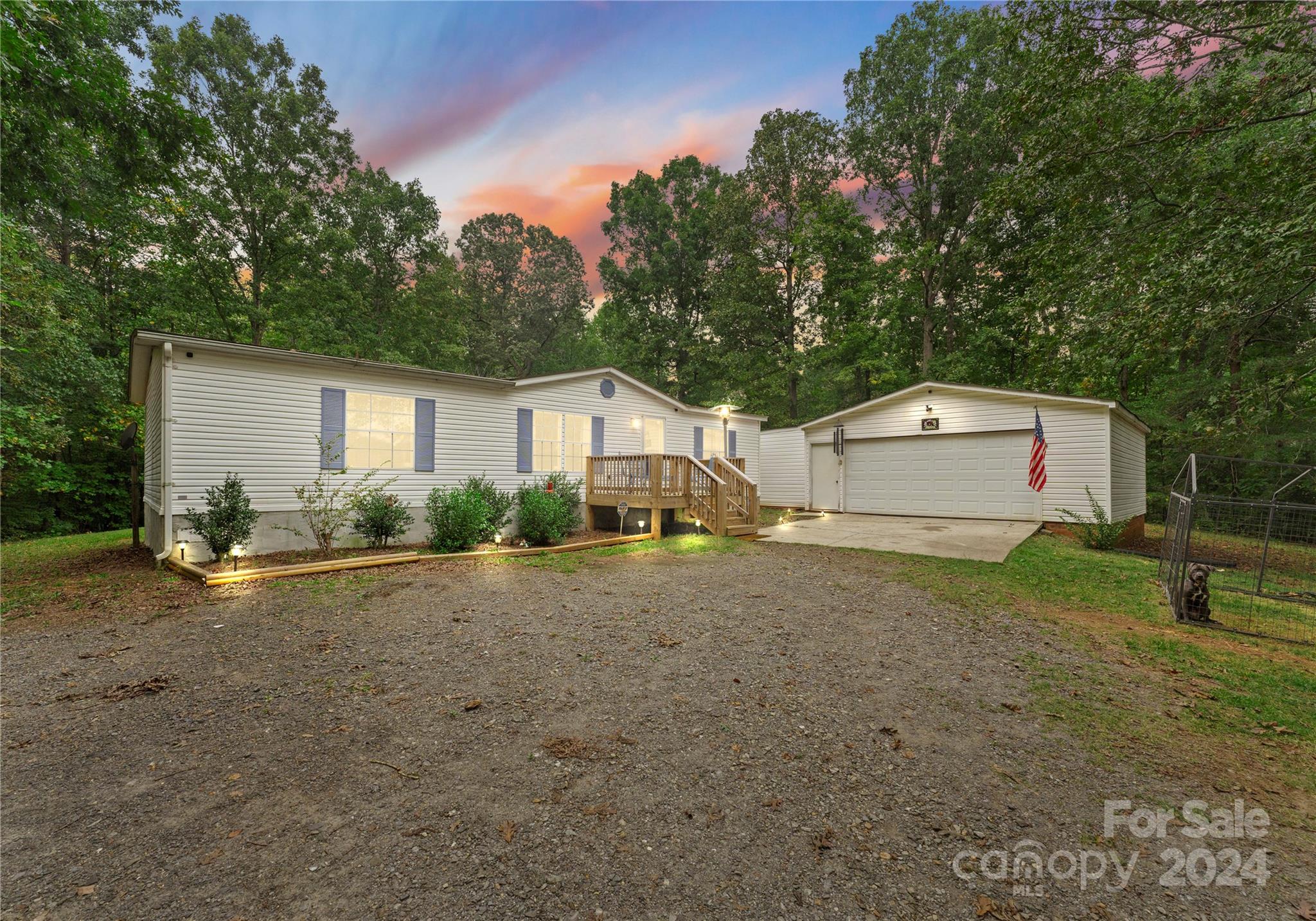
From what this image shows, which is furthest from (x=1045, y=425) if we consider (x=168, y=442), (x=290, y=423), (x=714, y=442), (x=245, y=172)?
(x=245, y=172)

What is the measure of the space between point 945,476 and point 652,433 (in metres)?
8.43

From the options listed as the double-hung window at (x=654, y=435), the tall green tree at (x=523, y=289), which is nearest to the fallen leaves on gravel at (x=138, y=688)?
the double-hung window at (x=654, y=435)

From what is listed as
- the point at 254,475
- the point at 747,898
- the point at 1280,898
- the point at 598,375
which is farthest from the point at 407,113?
the point at 1280,898

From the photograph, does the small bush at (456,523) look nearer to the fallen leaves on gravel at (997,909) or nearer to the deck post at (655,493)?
the deck post at (655,493)

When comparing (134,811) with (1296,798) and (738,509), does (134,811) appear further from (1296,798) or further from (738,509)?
(738,509)

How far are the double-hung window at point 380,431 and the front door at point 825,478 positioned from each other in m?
12.3

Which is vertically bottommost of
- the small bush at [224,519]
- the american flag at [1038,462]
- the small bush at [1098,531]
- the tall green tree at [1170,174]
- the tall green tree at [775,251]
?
the small bush at [1098,531]

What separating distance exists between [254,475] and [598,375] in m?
7.25

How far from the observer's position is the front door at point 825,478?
15938mm

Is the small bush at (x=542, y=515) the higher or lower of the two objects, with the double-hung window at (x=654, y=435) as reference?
lower

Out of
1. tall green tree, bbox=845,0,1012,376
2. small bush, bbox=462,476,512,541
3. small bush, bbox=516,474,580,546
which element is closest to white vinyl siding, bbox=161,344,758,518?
small bush, bbox=462,476,512,541

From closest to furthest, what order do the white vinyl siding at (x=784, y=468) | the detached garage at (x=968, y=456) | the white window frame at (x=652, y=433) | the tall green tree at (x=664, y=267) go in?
the detached garage at (x=968, y=456), the white window frame at (x=652, y=433), the white vinyl siding at (x=784, y=468), the tall green tree at (x=664, y=267)

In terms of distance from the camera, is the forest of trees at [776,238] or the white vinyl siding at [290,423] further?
the white vinyl siding at [290,423]

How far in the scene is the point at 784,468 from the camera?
17250 millimetres
